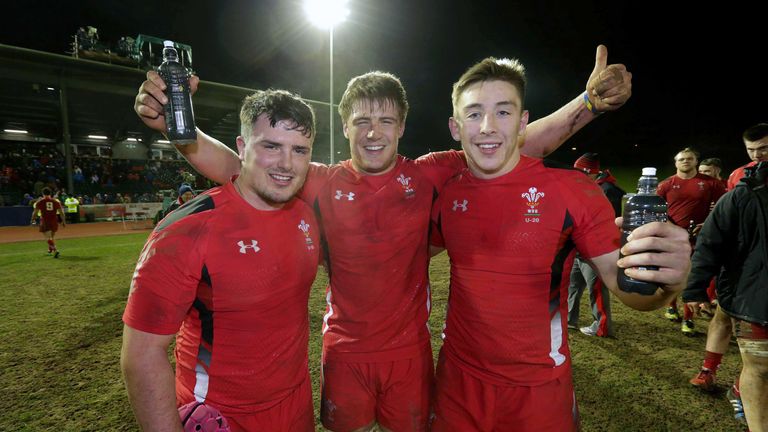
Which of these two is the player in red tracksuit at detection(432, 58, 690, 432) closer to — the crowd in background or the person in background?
the person in background

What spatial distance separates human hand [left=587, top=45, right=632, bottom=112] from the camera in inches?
94.6

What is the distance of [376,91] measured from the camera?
2850 mm

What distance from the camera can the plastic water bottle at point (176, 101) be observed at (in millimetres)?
2279

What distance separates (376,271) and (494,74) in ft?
5.02

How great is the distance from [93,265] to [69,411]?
938 cm

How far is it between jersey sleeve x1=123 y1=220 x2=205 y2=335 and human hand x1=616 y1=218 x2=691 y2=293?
205 centimetres

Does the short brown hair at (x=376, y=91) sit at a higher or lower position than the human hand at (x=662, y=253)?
higher

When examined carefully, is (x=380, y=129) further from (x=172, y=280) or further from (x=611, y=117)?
(x=611, y=117)

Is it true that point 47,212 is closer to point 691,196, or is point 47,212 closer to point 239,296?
point 239,296

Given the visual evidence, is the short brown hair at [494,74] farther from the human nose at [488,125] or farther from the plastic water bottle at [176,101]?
the plastic water bottle at [176,101]

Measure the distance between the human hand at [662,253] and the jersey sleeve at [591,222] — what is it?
613 millimetres

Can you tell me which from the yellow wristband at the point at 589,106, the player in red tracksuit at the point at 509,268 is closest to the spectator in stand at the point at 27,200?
the player in red tracksuit at the point at 509,268

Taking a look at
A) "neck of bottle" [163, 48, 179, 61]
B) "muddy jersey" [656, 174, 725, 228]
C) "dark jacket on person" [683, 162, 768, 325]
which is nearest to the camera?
"neck of bottle" [163, 48, 179, 61]

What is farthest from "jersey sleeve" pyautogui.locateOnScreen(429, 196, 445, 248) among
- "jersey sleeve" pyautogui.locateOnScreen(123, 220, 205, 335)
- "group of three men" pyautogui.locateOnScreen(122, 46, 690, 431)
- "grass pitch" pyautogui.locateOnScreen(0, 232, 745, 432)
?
"grass pitch" pyautogui.locateOnScreen(0, 232, 745, 432)
